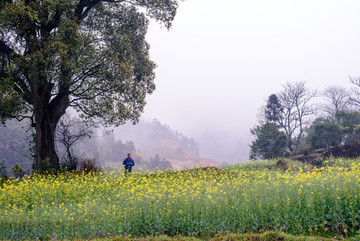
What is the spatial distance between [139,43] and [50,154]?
8545 millimetres

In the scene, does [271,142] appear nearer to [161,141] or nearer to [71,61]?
[71,61]

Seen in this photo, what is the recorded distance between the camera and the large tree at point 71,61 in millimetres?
14867

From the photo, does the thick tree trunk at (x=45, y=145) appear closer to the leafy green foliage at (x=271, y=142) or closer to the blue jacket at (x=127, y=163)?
the blue jacket at (x=127, y=163)

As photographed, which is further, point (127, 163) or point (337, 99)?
point (337, 99)

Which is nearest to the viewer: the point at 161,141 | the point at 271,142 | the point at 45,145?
the point at 45,145

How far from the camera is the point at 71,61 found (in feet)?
50.2

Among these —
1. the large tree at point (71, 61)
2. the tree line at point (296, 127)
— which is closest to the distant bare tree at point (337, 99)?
the tree line at point (296, 127)

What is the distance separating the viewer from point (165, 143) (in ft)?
363

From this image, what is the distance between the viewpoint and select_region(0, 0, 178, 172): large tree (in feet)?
48.8

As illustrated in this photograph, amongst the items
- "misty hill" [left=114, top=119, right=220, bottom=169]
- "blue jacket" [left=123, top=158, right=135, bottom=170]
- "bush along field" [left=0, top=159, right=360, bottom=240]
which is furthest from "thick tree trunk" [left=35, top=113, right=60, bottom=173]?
"misty hill" [left=114, top=119, right=220, bottom=169]

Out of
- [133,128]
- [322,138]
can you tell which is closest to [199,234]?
[322,138]

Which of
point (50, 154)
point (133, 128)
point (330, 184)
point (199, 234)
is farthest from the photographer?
point (133, 128)

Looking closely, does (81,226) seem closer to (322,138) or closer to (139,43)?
(139,43)

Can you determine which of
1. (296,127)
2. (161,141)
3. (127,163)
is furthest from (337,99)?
(161,141)
